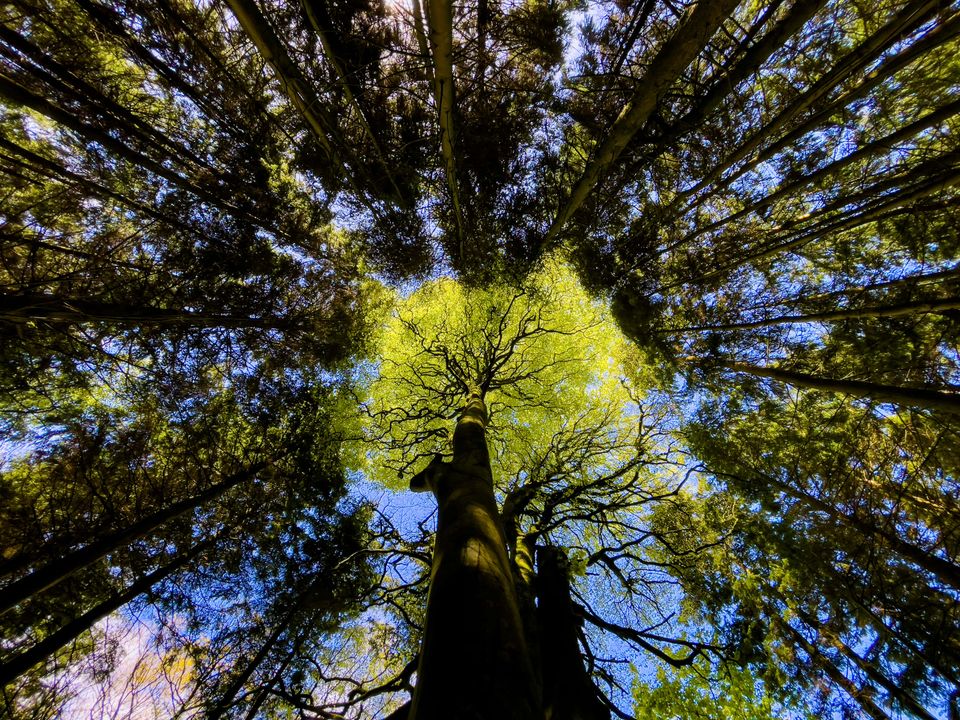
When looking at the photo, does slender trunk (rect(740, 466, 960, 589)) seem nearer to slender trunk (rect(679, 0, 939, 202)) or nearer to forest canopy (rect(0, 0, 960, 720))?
forest canopy (rect(0, 0, 960, 720))

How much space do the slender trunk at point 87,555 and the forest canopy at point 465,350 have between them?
4 cm

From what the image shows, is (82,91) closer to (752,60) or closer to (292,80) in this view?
(292,80)

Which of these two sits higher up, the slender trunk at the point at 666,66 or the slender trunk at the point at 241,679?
the slender trunk at the point at 666,66

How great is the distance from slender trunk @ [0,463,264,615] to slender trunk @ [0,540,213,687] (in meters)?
0.45

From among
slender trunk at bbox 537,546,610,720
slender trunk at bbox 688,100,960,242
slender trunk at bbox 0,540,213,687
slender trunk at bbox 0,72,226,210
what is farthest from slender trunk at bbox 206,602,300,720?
slender trunk at bbox 688,100,960,242

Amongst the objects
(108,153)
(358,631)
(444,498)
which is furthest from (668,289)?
(108,153)

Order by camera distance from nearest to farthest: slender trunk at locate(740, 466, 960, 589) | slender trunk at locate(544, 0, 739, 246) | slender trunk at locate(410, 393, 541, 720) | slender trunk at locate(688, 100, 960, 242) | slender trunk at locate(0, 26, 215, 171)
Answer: slender trunk at locate(410, 393, 541, 720) → slender trunk at locate(544, 0, 739, 246) → slender trunk at locate(688, 100, 960, 242) → slender trunk at locate(0, 26, 215, 171) → slender trunk at locate(740, 466, 960, 589)

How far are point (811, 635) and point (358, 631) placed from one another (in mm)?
7107

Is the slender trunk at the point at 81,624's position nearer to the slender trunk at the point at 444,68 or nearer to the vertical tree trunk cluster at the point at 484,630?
the vertical tree trunk cluster at the point at 484,630

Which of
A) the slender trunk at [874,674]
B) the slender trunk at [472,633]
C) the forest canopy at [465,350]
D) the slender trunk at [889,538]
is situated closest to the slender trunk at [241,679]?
the forest canopy at [465,350]

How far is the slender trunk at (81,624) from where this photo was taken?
3.04m

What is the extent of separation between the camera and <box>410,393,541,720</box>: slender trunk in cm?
124

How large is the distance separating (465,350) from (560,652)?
207 inches

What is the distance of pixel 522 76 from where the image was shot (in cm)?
459
